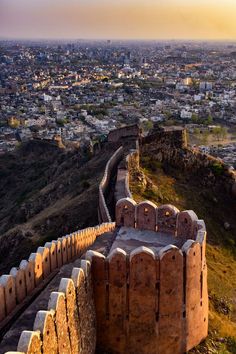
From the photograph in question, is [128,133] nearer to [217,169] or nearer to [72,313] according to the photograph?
[217,169]

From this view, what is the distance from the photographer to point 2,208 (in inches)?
2099

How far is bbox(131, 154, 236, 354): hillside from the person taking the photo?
17609mm

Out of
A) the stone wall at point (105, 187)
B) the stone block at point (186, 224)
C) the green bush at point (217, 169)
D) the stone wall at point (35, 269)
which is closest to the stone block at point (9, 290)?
the stone wall at point (35, 269)

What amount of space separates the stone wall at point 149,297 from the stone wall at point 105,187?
888cm

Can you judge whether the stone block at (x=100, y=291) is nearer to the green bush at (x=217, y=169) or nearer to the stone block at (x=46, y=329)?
the stone block at (x=46, y=329)

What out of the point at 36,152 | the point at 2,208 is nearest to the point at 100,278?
the point at 2,208

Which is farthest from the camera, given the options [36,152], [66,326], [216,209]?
[36,152]

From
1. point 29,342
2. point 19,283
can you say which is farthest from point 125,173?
point 29,342

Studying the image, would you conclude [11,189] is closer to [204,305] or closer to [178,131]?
[178,131]

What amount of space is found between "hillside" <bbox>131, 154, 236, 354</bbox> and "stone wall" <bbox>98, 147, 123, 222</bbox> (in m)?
1.67

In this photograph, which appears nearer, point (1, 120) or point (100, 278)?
point (100, 278)

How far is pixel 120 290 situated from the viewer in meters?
14.6

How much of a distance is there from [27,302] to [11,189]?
46.7 metres

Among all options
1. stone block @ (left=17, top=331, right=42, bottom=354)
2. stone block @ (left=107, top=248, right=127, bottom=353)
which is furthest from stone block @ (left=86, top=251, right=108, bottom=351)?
stone block @ (left=17, top=331, right=42, bottom=354)
